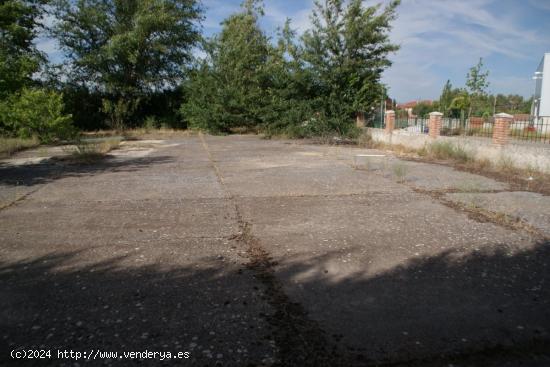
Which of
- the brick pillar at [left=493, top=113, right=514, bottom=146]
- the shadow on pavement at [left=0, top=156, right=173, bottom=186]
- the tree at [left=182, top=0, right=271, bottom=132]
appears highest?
the tree at [left=182, top=0, right=271, bottom=132]

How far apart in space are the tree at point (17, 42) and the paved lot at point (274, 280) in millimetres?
3263

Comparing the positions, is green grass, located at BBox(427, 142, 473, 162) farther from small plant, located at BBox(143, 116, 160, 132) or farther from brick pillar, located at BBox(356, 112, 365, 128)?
small plant, located at BBox(143, 116, 160, 132)

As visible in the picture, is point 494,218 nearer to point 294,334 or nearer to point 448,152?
point 294,334

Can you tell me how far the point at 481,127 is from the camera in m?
19.4

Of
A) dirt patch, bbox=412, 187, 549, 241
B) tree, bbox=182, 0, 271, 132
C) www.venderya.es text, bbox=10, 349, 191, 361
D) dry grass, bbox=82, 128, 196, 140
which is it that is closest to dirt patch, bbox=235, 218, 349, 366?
www.venderya.es text, bbox=10, 349, 191, 361

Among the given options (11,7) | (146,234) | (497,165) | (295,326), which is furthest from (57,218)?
(11,7)

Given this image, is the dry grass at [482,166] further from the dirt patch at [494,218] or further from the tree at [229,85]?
the tree at [229,85]

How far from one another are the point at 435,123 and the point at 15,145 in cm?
1577

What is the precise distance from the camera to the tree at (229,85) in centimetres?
2308

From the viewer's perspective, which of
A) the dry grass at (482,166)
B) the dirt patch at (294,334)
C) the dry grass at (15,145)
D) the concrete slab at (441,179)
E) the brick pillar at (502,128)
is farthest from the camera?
the dry grass at (15,145)

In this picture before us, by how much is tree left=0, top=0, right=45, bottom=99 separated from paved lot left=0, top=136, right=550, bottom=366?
128 inches

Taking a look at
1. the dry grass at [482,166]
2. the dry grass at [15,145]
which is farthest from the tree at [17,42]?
the dry grass at [482,166]

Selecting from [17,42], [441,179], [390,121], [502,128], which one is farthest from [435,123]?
[17,42]

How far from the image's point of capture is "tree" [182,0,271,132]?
23078 millimetres
